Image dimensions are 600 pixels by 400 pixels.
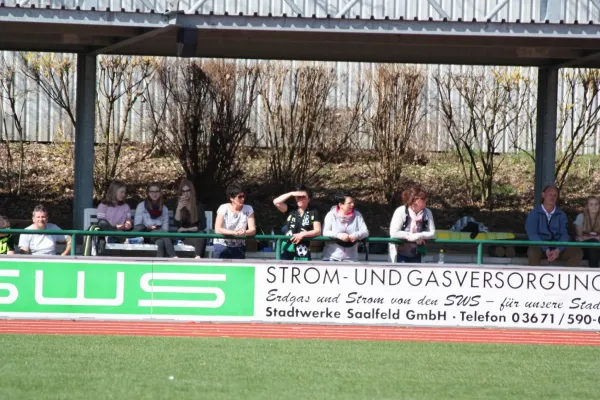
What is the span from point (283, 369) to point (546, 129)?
408 inches

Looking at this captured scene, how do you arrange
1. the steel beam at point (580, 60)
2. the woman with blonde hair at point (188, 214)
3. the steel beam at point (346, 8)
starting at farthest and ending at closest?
the steel beam at point (580, 60) < the woman with blonde hair at point (188, 214) < the steel beam at point (346, 8)

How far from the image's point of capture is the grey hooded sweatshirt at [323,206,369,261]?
13078 mm

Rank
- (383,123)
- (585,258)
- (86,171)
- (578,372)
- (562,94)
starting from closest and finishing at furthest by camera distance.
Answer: (578,372) → (585,258) → (86,171) → (383,123) → (562,94)

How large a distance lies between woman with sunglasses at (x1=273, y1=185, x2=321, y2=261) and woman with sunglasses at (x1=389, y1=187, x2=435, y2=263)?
1.00 meters

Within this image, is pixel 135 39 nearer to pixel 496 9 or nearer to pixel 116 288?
pixel 116 288

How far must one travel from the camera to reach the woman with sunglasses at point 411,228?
43.0 feet

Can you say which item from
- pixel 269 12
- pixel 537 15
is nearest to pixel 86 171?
pixel 269 12

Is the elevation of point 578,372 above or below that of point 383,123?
below

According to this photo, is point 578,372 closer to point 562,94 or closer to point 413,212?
point 413,212

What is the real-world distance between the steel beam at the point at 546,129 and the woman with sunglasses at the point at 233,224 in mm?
6898

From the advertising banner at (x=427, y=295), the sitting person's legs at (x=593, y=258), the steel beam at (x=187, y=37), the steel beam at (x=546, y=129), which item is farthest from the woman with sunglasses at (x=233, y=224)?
the steel beam at (x=546, y=129)

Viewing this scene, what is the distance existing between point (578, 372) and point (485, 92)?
16024 millimetres

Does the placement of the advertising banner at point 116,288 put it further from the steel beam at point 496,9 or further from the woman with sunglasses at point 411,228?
the steel beam at point 496,9

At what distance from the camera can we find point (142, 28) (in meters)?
15.5
